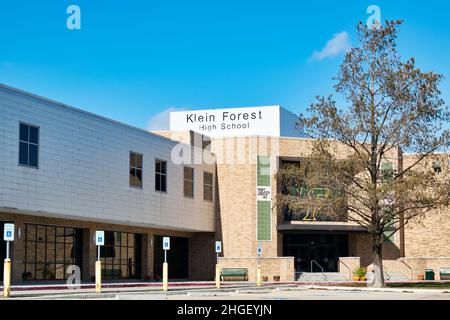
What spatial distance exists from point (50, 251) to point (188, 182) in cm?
1299

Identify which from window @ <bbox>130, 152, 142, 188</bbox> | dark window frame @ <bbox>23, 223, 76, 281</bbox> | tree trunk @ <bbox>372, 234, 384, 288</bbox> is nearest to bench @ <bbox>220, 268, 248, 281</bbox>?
window @ <bbox>130, 152, 142, 188</bbox>

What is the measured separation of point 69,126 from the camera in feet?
125

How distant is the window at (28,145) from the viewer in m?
34.7

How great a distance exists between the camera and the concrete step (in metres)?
53.8

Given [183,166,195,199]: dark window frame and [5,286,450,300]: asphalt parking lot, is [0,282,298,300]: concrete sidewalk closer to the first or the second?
[5,286,450,300]: asphalt parking lot

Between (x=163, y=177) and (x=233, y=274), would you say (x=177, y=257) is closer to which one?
(x=233, y=274)

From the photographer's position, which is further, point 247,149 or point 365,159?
point 247,149

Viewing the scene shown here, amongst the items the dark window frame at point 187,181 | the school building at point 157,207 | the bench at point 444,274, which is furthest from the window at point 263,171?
the bench at point 444,274

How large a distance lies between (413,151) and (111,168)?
16378 mm

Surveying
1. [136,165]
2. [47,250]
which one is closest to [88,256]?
[47,250]

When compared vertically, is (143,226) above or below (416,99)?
below
